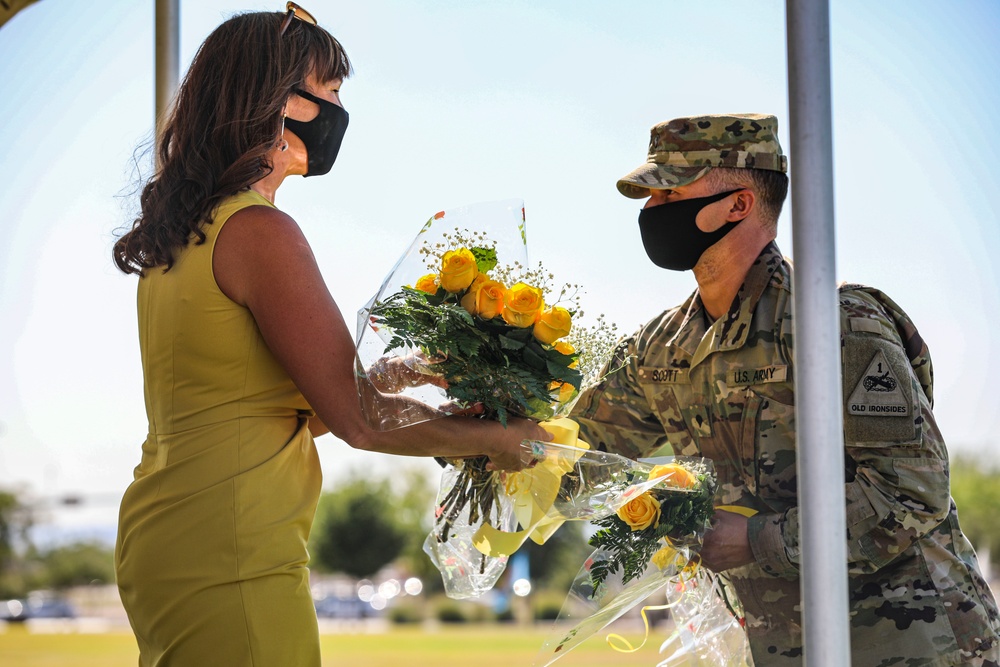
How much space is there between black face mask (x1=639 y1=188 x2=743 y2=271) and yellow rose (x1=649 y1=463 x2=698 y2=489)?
726 mm

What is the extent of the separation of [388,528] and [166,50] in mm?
67469

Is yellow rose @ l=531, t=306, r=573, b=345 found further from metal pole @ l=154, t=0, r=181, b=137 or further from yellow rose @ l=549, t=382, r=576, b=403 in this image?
metal pole @ l=154, t=0, r=181, b=137

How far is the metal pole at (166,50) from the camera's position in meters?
3.26

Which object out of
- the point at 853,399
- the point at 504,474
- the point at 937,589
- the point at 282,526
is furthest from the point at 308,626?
the point at 937,589

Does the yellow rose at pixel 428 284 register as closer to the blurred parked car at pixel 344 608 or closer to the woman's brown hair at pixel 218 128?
the woman's brown hair at pixel 218 128

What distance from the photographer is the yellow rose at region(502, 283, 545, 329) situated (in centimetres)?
249

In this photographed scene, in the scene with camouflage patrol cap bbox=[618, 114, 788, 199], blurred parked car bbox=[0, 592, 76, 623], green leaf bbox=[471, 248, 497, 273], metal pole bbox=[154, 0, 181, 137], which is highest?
metal pole bbox=[154, 0, 181, 137]

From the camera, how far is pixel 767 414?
296 cm

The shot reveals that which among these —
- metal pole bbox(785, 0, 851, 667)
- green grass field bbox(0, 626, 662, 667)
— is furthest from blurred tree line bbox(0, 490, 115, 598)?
metal pole bbox(785, 0, 851, 667)

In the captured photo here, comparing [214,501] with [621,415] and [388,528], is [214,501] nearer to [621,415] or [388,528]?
[621,415]

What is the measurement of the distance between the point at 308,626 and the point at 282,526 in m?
0.23

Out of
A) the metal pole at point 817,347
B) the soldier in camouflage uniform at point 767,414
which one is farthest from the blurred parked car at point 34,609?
the metal pole at point 817,347

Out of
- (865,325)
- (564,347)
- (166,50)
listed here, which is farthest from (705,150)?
(166,50)

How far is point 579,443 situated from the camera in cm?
291
